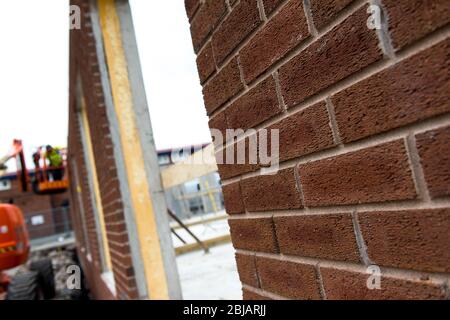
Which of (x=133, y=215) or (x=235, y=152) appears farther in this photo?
(x=133, y=215)

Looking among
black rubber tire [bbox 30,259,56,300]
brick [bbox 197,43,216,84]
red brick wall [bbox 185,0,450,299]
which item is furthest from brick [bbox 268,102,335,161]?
black rubber tire [bbox 30,259,56,300]

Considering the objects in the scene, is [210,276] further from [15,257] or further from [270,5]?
[270,5]

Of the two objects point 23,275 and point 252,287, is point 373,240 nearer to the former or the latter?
point 252,287

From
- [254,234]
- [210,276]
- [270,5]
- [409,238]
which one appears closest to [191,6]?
[270,5]

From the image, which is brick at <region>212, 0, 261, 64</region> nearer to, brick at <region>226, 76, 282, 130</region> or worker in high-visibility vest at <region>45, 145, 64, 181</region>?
brick at <region>226, 76, 282, 130</region>

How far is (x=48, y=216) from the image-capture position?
28.9 m

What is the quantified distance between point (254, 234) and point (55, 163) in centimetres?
1536

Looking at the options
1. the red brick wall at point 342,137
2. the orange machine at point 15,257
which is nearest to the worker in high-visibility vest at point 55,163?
the orange machine at point 15,257

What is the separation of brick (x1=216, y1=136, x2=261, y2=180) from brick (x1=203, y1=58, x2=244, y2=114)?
0.15 meters

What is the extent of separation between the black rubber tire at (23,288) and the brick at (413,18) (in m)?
7.21

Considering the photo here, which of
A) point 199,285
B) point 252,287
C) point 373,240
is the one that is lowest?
point 199,285

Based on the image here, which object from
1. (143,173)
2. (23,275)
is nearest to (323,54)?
(143,173)
